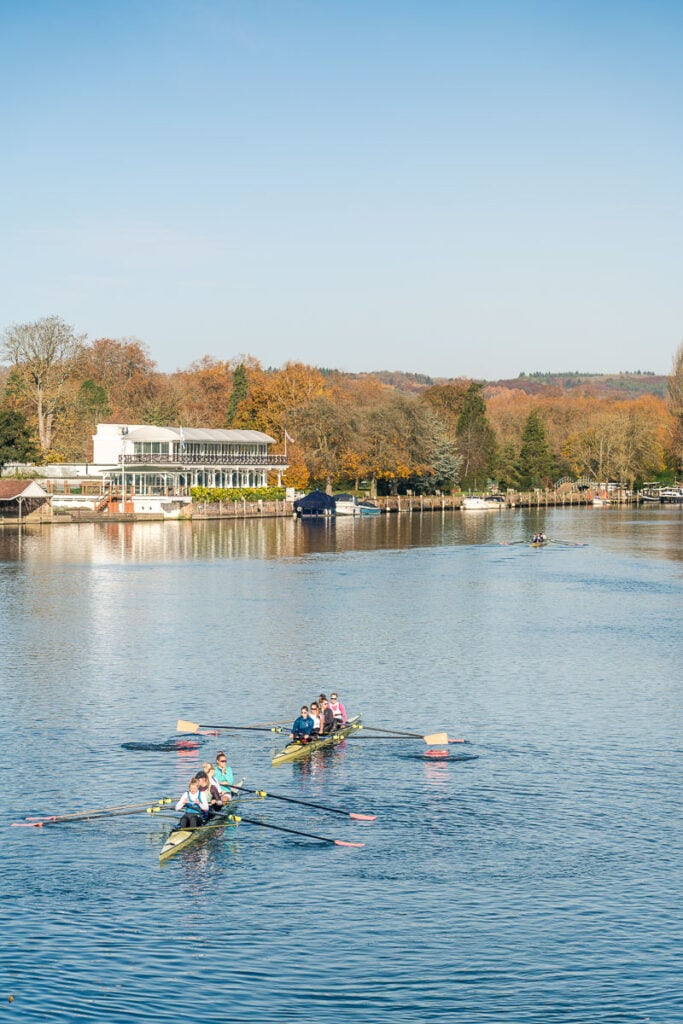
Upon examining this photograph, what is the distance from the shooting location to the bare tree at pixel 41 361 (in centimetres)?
16562

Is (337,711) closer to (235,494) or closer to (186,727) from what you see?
(186,727)

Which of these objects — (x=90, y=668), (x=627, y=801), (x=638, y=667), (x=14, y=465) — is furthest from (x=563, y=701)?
(x=14, y=465)

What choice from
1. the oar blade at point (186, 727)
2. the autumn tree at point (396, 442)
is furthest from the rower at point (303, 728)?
the autumn tree at point (396, 442)

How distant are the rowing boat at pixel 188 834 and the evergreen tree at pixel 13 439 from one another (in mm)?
116023

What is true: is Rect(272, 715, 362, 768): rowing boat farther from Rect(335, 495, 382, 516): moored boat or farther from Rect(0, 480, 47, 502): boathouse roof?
Rect(335, 495, 382, 516): moored boat

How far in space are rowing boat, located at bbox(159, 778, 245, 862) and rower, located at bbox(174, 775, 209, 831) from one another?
8.7 inches

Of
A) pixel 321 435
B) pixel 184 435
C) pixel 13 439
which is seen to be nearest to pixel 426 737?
pixel 13 439

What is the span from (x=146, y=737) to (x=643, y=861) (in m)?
19.7

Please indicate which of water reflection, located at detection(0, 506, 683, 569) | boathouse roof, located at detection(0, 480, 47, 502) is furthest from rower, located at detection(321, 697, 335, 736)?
boathouse roof, located at detection(0, 480, 47, 502)

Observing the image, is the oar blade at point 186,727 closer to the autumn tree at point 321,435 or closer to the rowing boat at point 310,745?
the rowing boat at point 310,745

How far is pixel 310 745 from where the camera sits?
43.2 m

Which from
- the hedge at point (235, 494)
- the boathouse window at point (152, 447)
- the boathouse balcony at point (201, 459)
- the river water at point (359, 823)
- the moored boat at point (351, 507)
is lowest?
the river water at point (359, 823)

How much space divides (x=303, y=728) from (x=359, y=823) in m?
8.18

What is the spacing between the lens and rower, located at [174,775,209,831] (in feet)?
112
